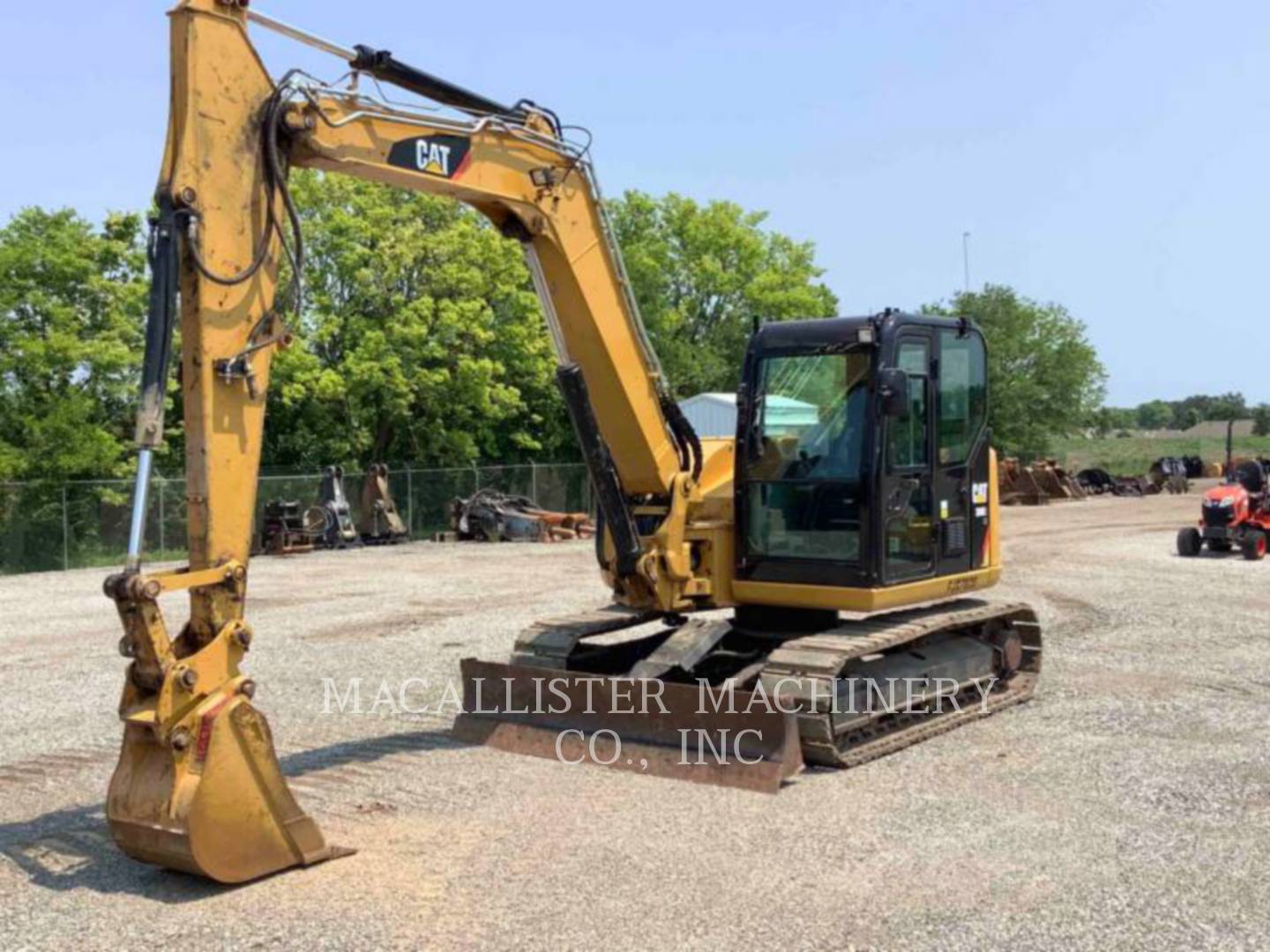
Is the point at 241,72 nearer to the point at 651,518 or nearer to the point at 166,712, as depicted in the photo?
the point at 166,712

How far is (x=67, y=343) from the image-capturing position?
27.2 meters

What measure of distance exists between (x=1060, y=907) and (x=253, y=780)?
11.8ft

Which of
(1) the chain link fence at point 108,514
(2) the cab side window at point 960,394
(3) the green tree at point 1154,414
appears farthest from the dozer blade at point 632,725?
(3) the green tree at point 1154,414

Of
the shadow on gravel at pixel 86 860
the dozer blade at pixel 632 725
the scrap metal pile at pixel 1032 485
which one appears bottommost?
the shadow on gravel at pixel 86 860

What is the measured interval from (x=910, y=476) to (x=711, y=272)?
37.3 meters

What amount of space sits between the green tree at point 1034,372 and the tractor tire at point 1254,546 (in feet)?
96.4

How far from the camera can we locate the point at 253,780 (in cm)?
587

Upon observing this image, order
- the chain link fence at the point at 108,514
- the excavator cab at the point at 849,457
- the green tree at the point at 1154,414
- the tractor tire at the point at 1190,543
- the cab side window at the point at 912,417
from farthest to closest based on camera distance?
the green tree at the point at 1154,414
the chain link fence at the point at 108,514
the tractor tire at the point at 1190,543
the cab side window at the point at 912,417
the excavator cab at the point at 849,457

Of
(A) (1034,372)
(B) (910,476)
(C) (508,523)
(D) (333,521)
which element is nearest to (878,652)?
(B) (910,476)

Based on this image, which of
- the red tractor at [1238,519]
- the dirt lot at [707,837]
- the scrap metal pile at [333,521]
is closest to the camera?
the dirt lot at [707,837]

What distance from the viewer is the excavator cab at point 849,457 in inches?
335

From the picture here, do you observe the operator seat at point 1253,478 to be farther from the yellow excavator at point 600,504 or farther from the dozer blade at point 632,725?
the dozer blade at point 632,725

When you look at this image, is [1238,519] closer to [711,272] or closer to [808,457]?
[808,457]

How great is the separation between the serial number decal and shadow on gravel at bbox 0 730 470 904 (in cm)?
364
